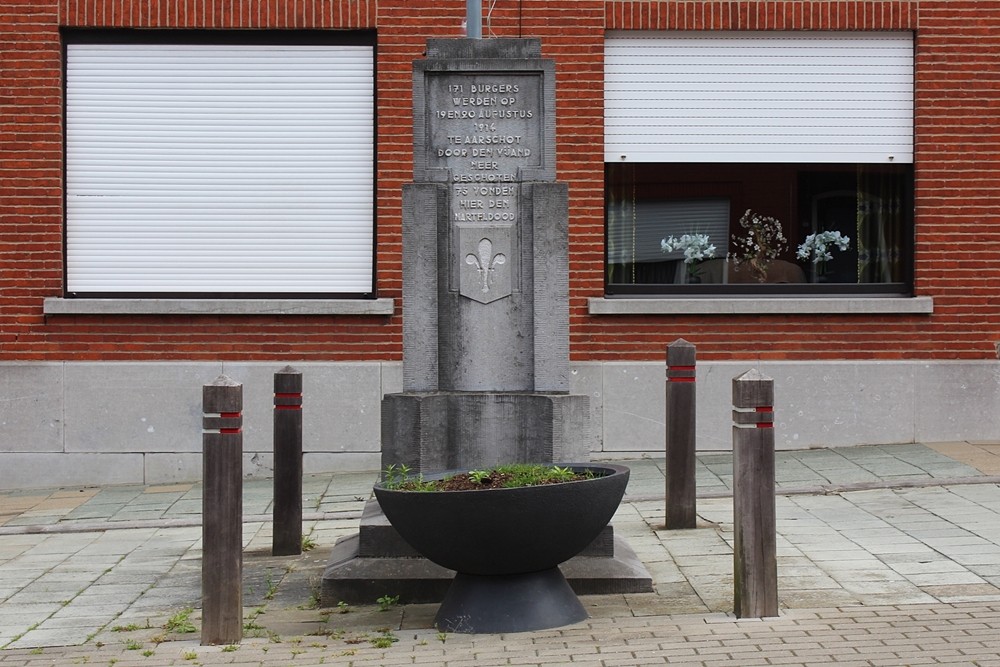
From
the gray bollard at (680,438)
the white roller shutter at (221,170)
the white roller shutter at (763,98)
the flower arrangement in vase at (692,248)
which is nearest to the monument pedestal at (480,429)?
the gray bollard at (680,438)

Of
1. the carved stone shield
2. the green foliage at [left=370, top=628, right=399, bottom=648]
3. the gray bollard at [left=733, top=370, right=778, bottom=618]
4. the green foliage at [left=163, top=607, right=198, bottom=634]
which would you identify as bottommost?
the green foliage at [left=163, top=607, right=198, bottom=634]

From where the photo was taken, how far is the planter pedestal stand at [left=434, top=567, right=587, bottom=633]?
6195 mm

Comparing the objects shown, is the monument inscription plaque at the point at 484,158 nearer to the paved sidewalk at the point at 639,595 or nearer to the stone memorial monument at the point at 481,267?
the stone memorial monument at the point at 481,267

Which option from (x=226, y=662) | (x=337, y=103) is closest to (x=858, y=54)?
(x=337, y=103)

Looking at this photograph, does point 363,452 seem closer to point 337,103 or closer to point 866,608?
point 337,103

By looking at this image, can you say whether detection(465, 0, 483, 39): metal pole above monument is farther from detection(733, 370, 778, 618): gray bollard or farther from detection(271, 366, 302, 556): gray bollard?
detection(733, 370, 778, 618): gray bollard

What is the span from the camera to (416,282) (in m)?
7.59

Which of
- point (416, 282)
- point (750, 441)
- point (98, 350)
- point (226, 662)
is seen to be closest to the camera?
point (226, 662)

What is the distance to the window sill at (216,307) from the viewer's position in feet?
38.9

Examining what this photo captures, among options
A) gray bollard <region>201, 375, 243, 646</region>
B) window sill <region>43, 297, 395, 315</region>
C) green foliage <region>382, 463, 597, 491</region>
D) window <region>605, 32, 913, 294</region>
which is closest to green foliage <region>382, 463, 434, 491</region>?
green foliage <region>382, 463, 597, 491</region>

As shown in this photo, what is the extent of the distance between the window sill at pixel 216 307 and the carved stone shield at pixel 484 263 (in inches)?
170

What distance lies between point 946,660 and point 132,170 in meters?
9.05

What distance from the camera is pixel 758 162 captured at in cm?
1240

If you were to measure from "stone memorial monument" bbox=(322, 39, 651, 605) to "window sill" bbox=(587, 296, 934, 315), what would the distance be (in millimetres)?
4432
